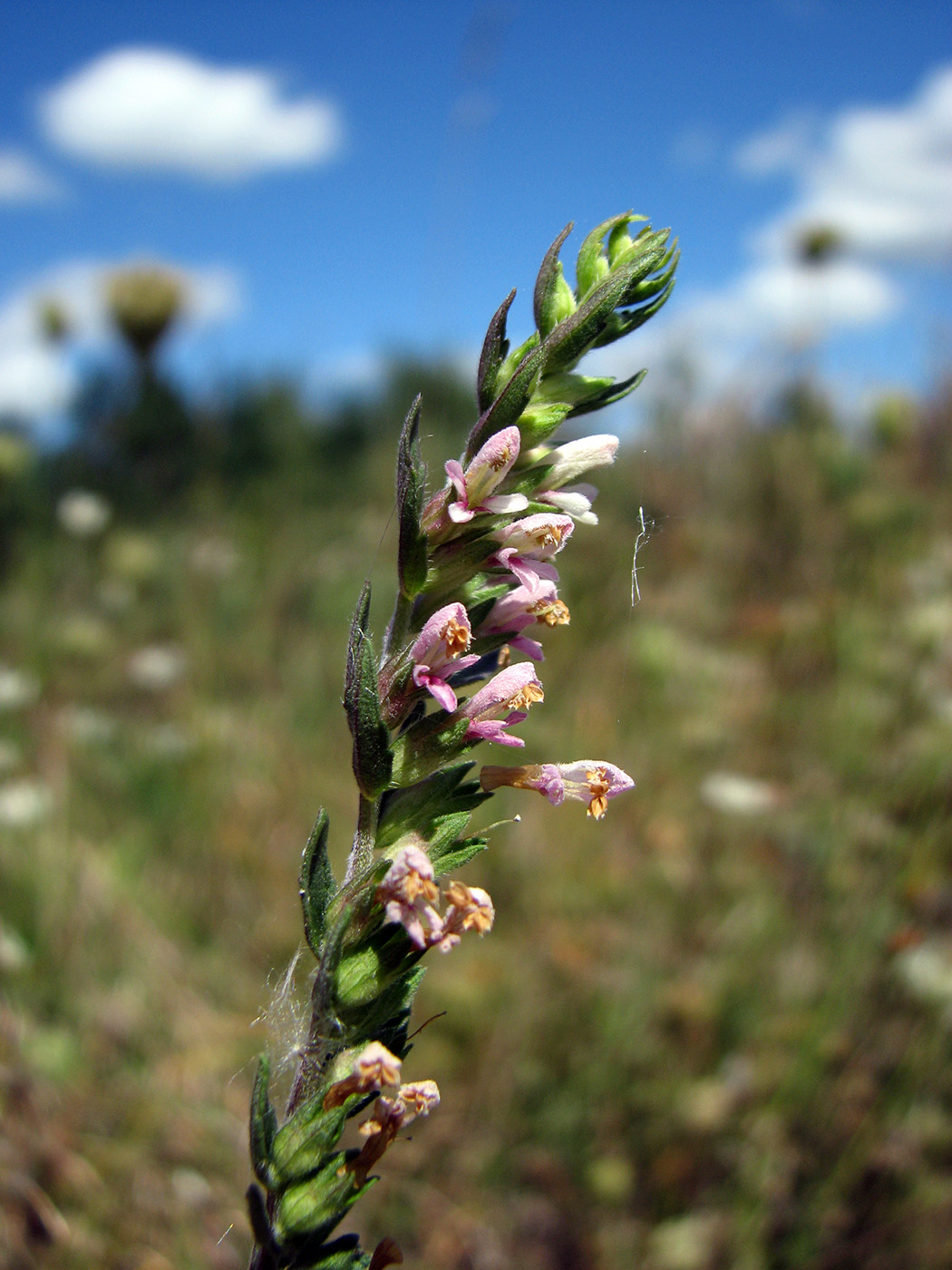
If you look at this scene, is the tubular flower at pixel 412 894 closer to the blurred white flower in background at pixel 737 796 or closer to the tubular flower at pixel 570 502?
the tubular flower at pixel 570 502

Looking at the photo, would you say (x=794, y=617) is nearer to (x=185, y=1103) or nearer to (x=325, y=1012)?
(x=185, y=1103)

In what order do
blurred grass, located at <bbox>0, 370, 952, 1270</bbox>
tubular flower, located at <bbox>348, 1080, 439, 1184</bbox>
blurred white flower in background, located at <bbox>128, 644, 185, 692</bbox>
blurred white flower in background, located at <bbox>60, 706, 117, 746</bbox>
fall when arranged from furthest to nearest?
blurred white flower in background, located at <bbox>128, 644, 185, 692</bbox>
blurred white flower in background, located at <bbox>60, 706, 117, 746</bbox>
blurred grass, located at <bbox>0, 370, 952, 1270</bbox>
tubular flower, located at <bbox>348, 1080, 439, 1184</bbox>

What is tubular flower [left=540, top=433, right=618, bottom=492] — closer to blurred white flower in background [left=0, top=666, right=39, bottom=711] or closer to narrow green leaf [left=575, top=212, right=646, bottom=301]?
narrow green leaf [left=575, top=212, right=646, bottom=301]

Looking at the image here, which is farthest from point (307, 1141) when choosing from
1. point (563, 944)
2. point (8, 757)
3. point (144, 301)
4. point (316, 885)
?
point (144, 301)

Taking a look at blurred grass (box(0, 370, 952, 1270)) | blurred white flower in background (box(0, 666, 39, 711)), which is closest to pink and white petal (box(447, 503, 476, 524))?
blurred grass (box(0, 370, 952, 1270))

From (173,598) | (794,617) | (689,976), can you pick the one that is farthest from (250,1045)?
(794,617)
